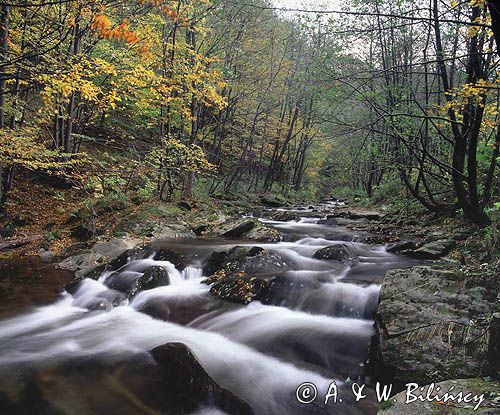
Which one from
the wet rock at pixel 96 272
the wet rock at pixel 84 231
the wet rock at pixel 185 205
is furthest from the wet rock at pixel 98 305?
the wet rock at pixel 185 205

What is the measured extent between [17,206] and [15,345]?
23.3ft

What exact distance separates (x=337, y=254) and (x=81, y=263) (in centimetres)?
606

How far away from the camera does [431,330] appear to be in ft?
11.7

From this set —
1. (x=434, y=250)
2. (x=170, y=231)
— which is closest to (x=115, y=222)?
(x=170, y=231)

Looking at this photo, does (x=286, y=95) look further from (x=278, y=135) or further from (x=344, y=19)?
(x=344, y=19)

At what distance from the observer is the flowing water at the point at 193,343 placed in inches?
134

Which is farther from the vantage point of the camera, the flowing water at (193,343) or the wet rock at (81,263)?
the wet rock at (81,263)

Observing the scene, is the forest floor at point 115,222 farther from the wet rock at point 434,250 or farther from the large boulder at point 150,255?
the large boulder at point 150,255

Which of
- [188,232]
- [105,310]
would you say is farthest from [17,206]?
[105,310]

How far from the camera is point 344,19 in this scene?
787 cm

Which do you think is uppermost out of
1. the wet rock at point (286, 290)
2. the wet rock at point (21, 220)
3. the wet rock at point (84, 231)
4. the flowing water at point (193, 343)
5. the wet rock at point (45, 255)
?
the wet rock at point (21, 220)

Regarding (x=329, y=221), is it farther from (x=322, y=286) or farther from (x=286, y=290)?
(x=286, y=290)

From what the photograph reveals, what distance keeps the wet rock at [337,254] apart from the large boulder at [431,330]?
3.24 metres

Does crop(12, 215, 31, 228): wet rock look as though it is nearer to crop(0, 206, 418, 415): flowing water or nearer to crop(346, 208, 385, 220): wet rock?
crop(0, 206, 418, 415): flowing water
